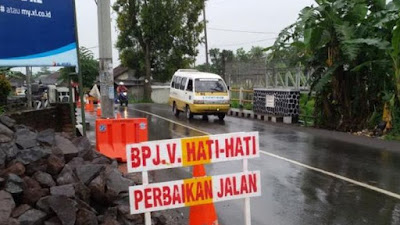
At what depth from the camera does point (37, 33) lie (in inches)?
317

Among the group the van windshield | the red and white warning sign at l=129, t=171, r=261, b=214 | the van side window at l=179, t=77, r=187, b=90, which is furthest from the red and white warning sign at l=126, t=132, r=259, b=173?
the van side window at l=179, t=77, r=187, b=90

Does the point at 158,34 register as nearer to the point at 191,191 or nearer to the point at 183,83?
the point at 183,83

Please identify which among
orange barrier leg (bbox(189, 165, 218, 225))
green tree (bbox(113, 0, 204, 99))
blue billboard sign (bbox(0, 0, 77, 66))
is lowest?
orange barrier leg (bbox(189, 165, 218, 225))

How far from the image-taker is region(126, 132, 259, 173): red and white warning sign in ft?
14.9

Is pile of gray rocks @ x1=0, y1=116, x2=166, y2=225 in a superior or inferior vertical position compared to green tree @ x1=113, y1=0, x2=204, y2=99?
inferior

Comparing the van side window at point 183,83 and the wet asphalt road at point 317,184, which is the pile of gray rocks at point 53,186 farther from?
the van side window at point 183,83

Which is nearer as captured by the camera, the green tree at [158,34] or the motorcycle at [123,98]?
the motorcycle at [123,98]

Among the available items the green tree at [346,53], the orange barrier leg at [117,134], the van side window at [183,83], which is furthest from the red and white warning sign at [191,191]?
the van side window at [183,83]

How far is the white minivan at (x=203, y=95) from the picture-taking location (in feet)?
67.4

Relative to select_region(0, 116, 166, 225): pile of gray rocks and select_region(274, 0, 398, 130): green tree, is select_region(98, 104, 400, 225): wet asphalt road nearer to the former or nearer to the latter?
select_region(0, 116, 166, 225): pile of gray rocks

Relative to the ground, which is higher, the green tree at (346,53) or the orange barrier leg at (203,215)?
the green tree at (346,53)

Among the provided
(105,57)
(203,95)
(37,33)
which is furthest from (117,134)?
(203,95)

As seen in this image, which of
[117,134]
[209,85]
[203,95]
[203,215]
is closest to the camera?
[203,215]

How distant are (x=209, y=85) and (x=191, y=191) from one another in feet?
54.5
